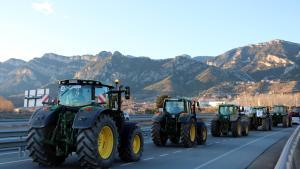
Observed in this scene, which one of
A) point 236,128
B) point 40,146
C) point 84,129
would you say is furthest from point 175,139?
point 84,129

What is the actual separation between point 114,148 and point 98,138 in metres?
0.92

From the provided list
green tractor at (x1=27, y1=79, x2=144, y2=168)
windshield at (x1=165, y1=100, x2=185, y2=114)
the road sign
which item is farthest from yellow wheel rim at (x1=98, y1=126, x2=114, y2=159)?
the road sign

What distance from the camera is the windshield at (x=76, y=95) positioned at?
40.5 feet

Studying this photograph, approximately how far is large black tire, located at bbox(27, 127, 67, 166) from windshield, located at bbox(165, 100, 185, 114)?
367 inches

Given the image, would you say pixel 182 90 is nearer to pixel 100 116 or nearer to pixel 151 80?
pixel 151 80

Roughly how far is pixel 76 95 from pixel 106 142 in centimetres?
162

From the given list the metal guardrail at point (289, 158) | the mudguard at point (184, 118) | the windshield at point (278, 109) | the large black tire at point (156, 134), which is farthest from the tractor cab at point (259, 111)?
the metal guardrail at point (289, 158)

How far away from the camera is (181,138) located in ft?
62.7

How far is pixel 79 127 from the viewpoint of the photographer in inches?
434

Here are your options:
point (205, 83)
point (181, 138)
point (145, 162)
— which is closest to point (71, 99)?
point (145, 162)

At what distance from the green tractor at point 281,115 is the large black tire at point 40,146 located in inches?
1301

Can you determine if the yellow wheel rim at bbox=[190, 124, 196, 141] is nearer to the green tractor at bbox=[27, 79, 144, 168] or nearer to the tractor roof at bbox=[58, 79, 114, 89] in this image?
the green tractor at bbox=[27, 79, 144, 168]

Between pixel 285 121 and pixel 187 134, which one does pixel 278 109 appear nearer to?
pixel 285 121

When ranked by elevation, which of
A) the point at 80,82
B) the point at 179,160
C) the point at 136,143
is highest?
the point at 80,82
